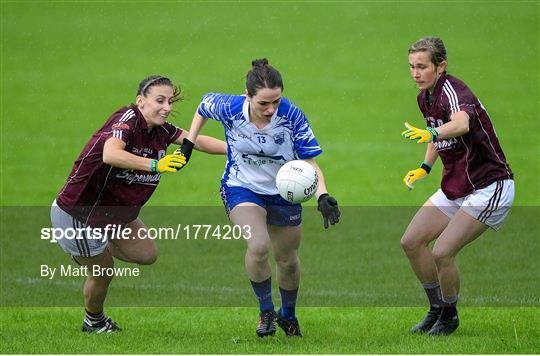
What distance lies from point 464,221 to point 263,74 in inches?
77.0

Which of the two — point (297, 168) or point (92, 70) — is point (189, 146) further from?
point (92, 70)

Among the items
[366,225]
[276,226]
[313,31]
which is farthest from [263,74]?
[313,31]

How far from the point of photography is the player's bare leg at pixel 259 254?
8250 mm

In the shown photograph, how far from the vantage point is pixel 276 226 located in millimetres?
8594

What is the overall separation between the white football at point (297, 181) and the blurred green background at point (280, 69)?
1028 cm

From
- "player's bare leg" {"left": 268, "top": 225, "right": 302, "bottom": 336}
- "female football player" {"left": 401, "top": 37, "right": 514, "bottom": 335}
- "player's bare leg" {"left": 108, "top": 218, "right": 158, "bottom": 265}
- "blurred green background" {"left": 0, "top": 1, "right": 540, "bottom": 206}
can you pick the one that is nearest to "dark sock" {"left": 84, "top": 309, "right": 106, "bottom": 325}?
"player's bare leg" {"left": 108, "top": 218, "right": 158, "bottom": 265}

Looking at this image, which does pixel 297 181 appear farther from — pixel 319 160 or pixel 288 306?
pixel 319 160

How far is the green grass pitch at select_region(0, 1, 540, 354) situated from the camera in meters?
9.19

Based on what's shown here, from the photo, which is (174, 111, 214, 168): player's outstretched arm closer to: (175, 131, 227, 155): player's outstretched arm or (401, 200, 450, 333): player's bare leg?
(175, 131, 227, 155): player's outstretched arm

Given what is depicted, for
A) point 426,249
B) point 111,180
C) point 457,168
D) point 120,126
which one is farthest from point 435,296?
point 120,126

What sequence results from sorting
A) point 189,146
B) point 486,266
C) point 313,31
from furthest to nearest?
point 313,31 < point 486,266 < point 189,146

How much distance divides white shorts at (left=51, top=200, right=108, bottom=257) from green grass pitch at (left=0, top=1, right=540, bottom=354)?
719 millimetres

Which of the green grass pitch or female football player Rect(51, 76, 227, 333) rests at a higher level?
female football player Rect(51, 76, 227, 333)

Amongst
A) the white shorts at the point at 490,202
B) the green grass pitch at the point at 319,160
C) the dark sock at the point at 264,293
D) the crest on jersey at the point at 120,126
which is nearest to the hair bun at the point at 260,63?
the crest on jersey at the point at 120,126
